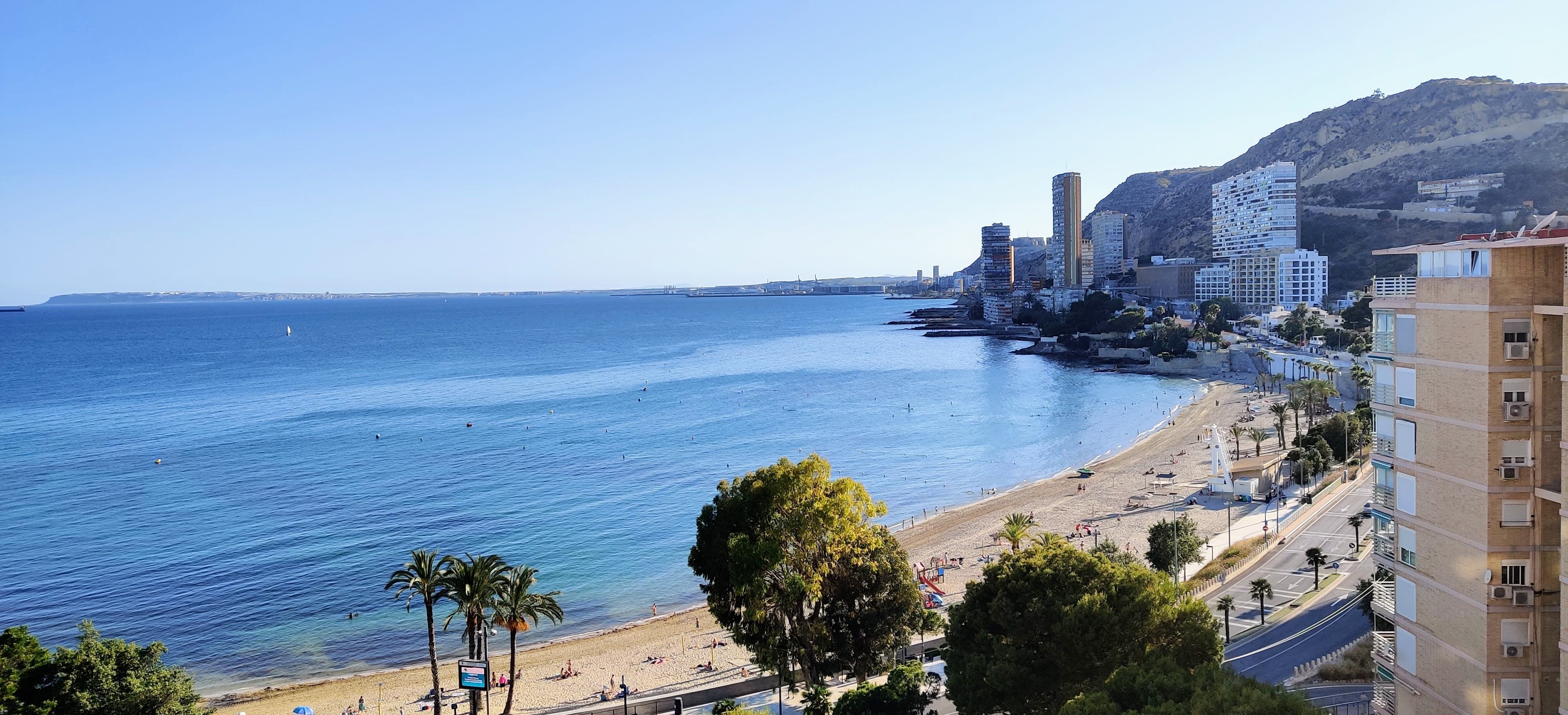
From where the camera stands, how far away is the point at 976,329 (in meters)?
190

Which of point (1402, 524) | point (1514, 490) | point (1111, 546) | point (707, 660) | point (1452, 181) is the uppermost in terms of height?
point (1452, 181)

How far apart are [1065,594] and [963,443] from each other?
51.3 m

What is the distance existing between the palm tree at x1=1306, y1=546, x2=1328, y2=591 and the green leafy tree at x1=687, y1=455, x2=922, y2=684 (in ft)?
44.2

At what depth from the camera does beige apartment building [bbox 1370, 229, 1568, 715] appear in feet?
37.3

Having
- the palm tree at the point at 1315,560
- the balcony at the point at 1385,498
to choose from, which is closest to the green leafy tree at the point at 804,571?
the balcony at the point at 1385,498

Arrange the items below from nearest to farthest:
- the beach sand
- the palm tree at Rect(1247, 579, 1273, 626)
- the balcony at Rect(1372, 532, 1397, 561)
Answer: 1. the balcony at Rect(1372, 532, 1397, 561)
2. the palm tree at Rect(1247, 579, 1273, 626)
3. the beach sand

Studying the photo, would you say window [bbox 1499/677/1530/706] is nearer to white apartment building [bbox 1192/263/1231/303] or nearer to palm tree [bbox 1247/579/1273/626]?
palm tree [bbox 1247/579/1273/626]

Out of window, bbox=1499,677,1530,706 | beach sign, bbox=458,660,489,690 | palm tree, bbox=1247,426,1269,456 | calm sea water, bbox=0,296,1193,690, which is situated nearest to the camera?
window, bbox=1499,677,1530,706

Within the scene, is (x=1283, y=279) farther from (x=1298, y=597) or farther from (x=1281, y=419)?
(x=1298, y=597)

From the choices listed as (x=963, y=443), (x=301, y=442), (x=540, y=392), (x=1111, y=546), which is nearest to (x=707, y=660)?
(x=1111, y=546)

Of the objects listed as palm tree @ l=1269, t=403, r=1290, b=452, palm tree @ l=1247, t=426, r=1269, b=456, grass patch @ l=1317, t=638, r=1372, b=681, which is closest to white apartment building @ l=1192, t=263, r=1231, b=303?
palm tree @ l=1247, t=426, r=1269, b=456

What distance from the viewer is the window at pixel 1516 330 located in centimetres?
1143

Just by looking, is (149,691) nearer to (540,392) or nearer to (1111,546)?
(1111,546)

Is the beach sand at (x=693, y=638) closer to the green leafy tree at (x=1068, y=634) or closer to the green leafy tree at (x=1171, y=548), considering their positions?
the green leafy tree at (x=1171, y=548)
